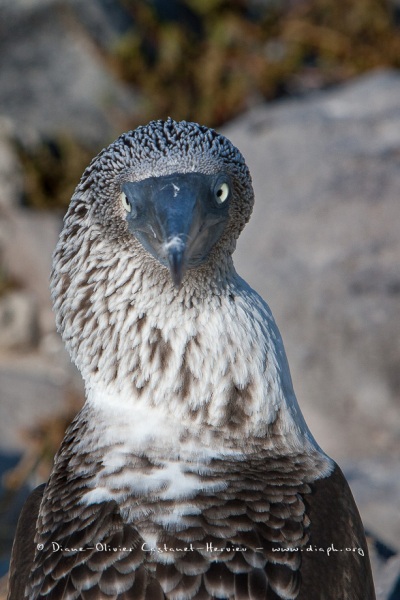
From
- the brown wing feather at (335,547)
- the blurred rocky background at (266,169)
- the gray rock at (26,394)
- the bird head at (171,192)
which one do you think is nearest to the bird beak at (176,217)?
the bird head at (171,192)

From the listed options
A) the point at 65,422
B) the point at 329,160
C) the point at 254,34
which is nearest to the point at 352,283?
the point at 329,160

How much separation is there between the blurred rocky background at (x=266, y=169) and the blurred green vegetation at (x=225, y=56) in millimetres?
20

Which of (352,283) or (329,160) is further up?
(329,160)

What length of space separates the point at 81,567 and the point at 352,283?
4.42m

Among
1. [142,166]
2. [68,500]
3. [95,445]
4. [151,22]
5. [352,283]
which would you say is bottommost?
[68,500]

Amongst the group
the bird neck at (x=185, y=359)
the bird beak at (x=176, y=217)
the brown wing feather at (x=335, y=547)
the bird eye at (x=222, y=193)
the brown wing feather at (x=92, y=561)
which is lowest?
the brown wing feather at (x=92, y=561)

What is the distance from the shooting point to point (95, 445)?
11.4ft

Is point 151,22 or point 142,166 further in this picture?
point 151,22

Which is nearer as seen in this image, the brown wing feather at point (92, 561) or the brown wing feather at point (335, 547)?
the brown wing feather at point (92, 561)

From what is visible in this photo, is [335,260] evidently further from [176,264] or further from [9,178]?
[9,178]

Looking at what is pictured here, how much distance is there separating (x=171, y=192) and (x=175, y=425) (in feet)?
2.94

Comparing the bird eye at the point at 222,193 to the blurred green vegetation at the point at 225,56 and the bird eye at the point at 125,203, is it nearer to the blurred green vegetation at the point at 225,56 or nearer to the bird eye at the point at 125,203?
the bird eye at the point at 125,203

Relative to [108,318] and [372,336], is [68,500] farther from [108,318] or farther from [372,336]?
[372,336]

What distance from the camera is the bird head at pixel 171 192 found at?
3162 mm
